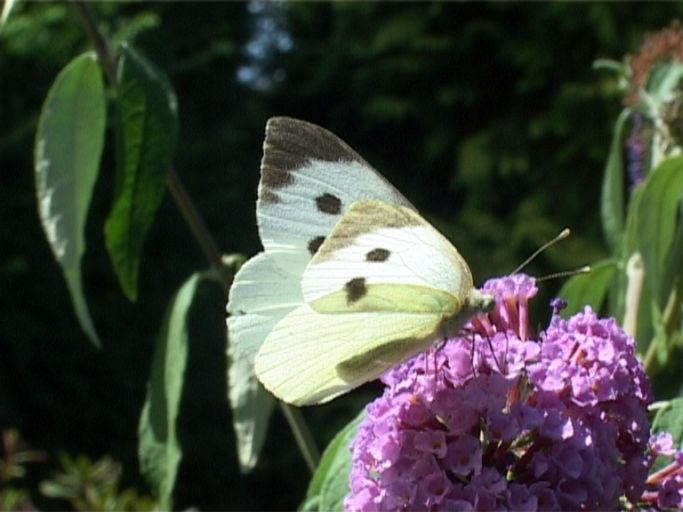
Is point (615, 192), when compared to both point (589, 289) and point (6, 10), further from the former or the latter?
point (6, 10)

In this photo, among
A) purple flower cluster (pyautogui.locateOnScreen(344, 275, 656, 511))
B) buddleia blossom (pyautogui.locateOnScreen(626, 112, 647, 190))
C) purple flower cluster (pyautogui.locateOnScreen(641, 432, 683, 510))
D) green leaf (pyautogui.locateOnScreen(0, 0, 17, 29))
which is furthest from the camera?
buddleia blossom (pyautogui.locateOnScreen(626, 112, 647, 190))

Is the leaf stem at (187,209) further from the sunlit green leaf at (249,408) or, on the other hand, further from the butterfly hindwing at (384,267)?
the butterfly hindwing at (384,267)

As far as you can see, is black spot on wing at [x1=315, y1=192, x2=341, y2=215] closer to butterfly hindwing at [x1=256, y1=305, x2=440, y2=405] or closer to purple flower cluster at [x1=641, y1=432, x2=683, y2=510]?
butterfly hindwing at [x1=256, y1=305, x2=440, y2=405]

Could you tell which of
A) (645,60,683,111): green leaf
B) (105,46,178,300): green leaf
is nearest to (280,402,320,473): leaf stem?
(105,46,178,300): green leaf

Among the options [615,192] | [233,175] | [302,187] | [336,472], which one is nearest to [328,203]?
[302,187]

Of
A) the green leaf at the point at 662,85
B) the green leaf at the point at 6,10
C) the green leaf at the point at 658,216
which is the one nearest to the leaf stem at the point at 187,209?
the green leaf at the point at 6,10

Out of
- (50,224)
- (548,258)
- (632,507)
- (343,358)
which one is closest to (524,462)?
(632,507)

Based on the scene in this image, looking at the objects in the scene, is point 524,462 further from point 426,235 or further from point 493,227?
point 493,227
